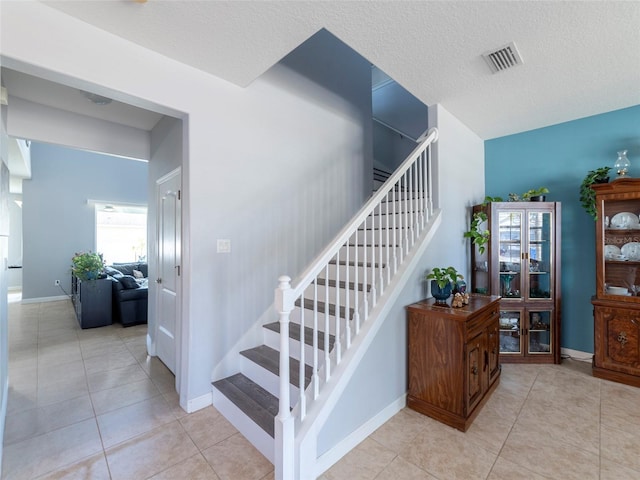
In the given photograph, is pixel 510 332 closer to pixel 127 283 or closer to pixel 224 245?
pixel 224 245

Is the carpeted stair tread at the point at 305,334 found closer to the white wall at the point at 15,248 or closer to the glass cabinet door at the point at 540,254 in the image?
the glass cabinet door at the point at 540,254

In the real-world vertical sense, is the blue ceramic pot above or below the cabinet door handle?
above

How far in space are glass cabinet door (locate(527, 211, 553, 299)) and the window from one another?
873cm

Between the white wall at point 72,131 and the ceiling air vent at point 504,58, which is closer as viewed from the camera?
the ceiling air vent at point 504,58

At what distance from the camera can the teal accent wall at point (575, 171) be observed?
3146 millimetres

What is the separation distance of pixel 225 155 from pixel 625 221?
3.95 metres

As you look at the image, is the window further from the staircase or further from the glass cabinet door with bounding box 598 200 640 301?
the glass cabinet door with bounding box 598 200 640 301

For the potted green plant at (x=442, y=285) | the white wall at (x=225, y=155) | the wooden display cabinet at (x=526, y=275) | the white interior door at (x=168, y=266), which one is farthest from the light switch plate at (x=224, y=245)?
the wooden display cabinet at (x=526, y=275)

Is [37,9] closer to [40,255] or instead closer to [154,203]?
[154,203]

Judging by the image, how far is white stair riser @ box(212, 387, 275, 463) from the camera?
1.82 m

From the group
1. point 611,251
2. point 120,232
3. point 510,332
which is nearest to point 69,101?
point 510,332

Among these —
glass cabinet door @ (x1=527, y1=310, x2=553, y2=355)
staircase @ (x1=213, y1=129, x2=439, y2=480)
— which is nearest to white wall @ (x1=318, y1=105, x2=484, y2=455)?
staircase @ (x1=213, y1=129, x2=439, y2=480)

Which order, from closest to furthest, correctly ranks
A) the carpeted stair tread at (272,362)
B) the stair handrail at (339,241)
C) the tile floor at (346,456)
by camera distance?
the stair handrail at (339,241), the tile floor at (346,456), the carpeted stair tread at (272,362)

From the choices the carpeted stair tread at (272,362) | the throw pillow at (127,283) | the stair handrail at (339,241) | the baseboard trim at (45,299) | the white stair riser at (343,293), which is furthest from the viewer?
the baseboard trim at (45,299)
